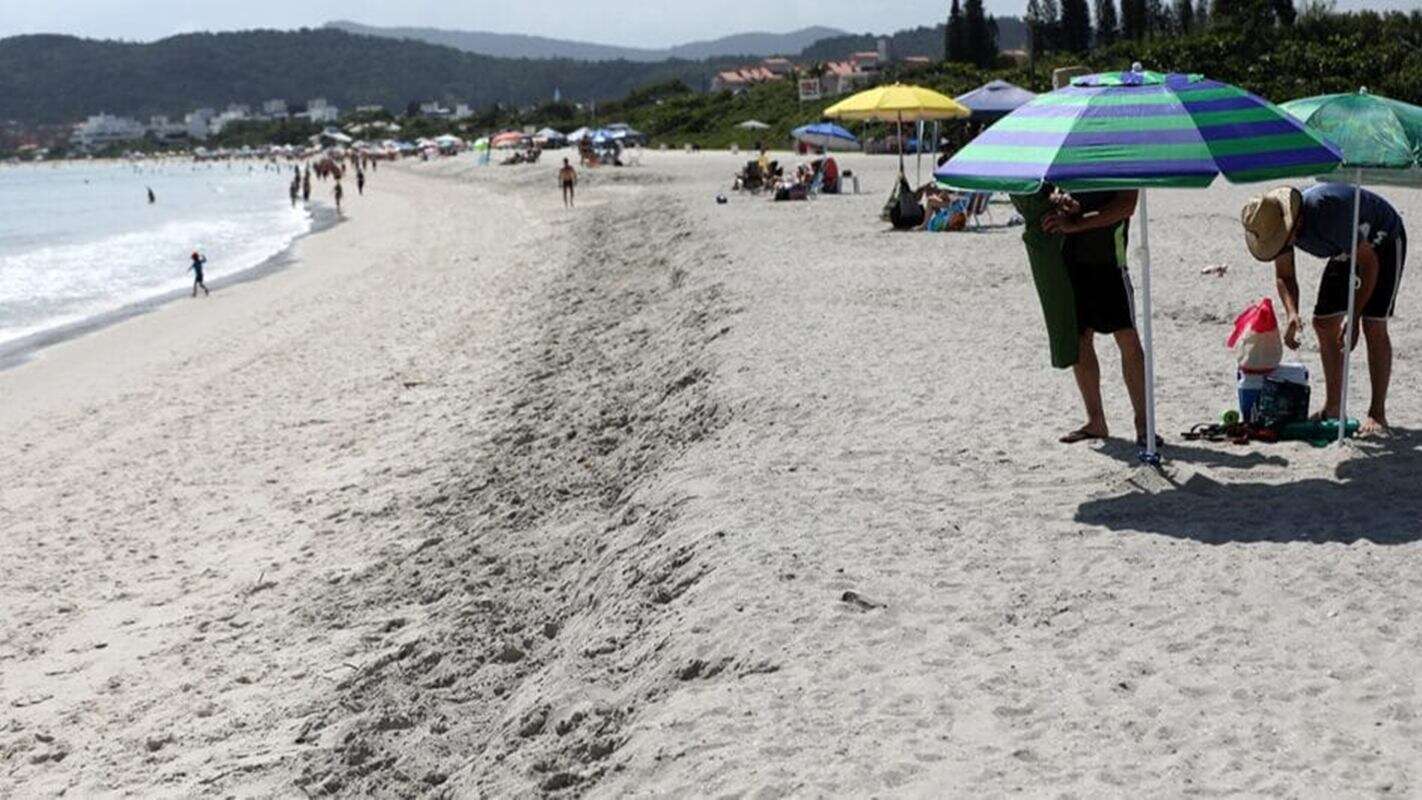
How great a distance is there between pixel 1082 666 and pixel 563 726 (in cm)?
178

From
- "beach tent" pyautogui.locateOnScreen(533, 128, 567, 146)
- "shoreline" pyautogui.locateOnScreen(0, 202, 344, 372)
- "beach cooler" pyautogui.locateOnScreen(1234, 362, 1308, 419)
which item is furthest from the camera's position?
"beach tent" pyautogui.locateOnScreen(533, 128, 567, 146)

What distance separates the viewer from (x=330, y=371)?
15344mm

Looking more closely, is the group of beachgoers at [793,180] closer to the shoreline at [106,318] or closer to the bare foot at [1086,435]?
the shoreline at [106,318]

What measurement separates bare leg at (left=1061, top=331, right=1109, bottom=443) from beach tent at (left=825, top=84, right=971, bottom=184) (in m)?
13.3

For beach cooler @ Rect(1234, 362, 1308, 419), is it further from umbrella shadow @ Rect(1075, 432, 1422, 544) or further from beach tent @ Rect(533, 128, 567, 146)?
beach tent @ Rect(533, 128, 567, 146)

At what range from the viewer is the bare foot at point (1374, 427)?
7363mm

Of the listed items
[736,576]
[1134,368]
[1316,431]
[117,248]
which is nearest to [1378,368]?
[1316,431]

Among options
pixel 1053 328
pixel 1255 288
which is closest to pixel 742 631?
pixel 1053 328

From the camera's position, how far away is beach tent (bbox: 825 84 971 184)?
2059cm

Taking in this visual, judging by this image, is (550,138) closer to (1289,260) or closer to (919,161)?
(919,161)

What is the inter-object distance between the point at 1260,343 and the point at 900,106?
1357 cm

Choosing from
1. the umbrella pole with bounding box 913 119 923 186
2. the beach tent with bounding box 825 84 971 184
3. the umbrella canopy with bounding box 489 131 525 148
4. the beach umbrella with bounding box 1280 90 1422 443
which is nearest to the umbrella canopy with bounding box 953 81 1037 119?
the umbrella pole with bounding box 913 119 923 186

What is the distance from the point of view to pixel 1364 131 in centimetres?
650

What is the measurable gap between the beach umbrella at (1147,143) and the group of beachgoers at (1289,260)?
0.77 m
